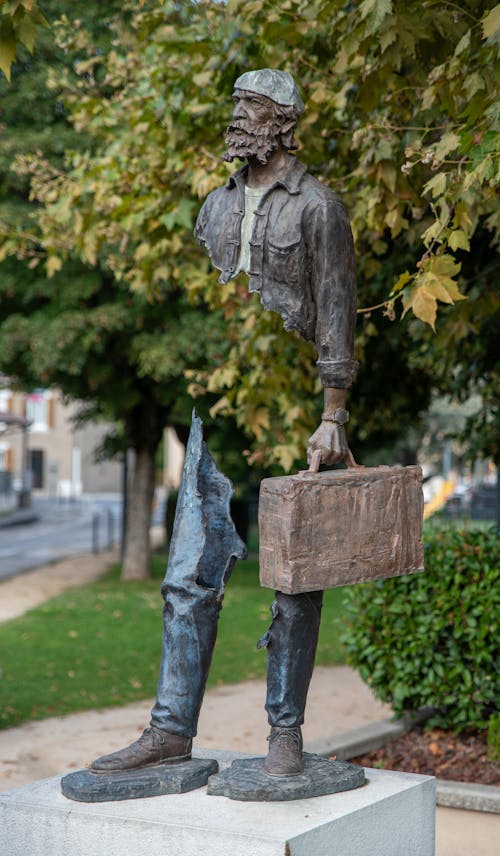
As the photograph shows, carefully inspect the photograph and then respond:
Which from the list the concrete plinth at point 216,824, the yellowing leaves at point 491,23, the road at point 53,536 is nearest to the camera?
the concrete plinth at point 216,824

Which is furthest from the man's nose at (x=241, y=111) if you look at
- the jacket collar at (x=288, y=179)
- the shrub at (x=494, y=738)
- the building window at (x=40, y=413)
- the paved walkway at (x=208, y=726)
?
the building window at (x=40, y=413)

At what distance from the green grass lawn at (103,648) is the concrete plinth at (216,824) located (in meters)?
3.56

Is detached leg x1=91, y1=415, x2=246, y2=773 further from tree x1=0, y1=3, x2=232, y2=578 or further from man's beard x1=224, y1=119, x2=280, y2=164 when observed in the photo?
tree x1=0, y1=3, x2=232, y2=578

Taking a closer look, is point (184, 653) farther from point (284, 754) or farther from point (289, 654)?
point (284, 754)

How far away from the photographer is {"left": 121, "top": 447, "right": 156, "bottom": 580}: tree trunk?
61.3 ft

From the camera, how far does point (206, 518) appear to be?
183 inches

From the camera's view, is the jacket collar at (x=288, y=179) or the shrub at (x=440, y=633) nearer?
the jacket collar at (x=288, y=179)

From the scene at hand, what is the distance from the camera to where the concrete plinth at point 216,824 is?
12.9 ft

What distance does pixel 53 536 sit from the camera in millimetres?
31156

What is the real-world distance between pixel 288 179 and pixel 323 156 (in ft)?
10.9

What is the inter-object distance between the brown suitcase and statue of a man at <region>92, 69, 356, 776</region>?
20cm

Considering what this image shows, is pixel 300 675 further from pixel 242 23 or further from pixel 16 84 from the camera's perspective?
pixel 16 84

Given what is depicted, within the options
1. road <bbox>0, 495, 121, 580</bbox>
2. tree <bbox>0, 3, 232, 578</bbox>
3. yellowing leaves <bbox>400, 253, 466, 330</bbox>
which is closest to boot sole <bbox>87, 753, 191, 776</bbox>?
yellowing leaves <bbox>400, 253, 466, 330</bbox>

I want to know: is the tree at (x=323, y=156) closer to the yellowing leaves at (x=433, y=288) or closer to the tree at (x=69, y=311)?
the yellowing leaves at (x=433, y=288)
